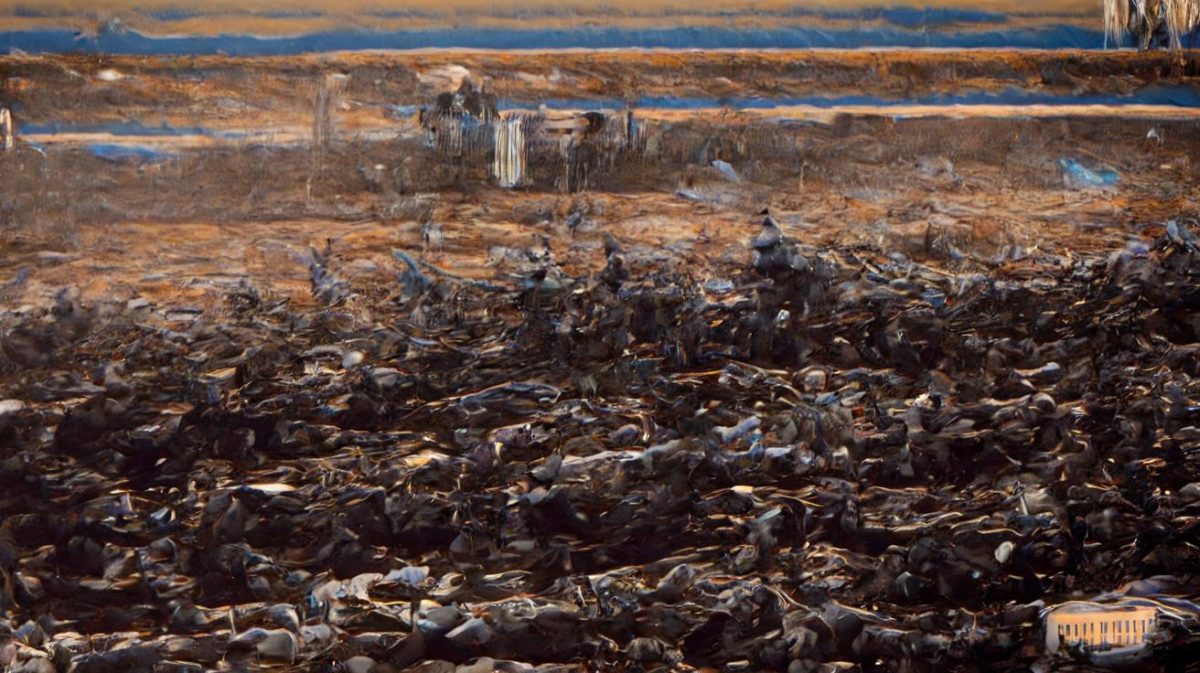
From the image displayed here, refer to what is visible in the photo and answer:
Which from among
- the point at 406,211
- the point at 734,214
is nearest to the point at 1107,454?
the point at 734,214

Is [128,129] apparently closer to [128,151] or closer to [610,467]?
[128,151]

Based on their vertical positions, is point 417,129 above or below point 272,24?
below

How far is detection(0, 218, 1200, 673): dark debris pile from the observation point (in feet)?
6.01

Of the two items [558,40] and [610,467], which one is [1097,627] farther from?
[558,40]

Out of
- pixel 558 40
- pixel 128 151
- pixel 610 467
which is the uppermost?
pixel 558 40

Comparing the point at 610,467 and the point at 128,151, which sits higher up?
the point at 128,151

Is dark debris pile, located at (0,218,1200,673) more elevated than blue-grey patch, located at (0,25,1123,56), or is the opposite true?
blue-grey patch, located at (0,25,1123,56)

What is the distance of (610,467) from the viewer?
1924 millimetres

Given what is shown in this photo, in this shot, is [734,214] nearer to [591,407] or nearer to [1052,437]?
[591,407]

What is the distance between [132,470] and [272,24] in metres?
0.86

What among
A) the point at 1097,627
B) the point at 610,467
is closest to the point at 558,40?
the point at 610,467

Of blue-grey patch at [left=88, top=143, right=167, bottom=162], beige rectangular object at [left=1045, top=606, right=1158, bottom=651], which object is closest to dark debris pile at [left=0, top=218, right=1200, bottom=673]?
beige rectangular object at [left=1045, top=606, right=1158, bottom=651]

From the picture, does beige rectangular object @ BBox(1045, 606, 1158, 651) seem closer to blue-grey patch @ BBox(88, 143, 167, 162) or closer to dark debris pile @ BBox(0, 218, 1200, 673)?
dark debris pile @ BBox(0, 218, 1200, 673)

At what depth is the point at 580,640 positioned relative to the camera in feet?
6.05
